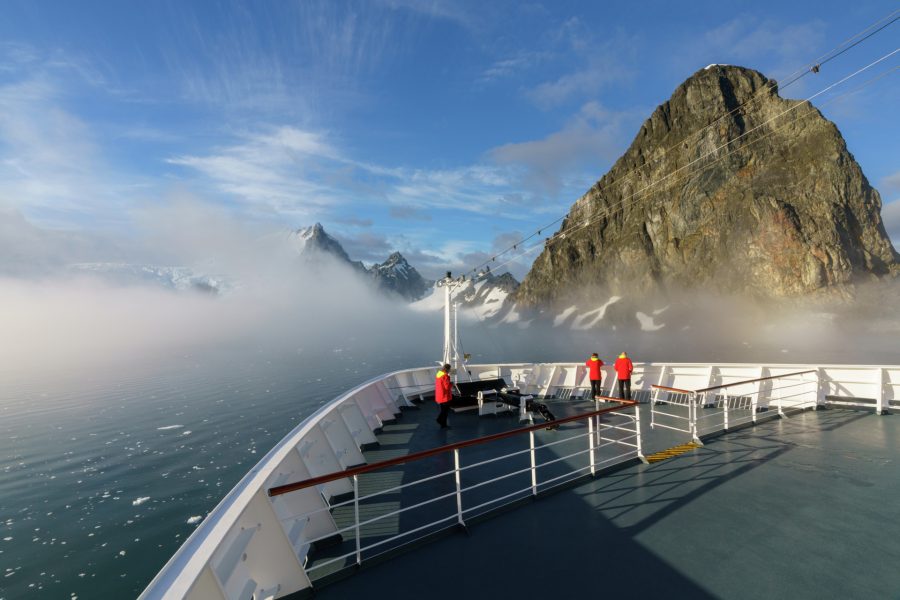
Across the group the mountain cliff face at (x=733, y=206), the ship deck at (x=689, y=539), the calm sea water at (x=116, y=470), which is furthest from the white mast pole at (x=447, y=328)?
the mountain cliff face at (x=733, y=206)

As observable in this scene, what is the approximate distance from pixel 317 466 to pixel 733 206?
426 ft

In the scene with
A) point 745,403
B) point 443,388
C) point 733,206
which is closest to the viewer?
point 443,388

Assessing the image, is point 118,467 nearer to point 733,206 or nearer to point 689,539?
point 689,539

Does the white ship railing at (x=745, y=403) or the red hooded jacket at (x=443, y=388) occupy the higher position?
the red hooded jacket at (x=443, y=388)

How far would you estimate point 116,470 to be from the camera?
1584 cm

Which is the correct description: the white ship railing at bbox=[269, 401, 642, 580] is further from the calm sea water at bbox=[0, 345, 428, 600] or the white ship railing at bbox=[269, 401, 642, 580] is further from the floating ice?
the floating ice

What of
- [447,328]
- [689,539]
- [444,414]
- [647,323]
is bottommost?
[689,539]

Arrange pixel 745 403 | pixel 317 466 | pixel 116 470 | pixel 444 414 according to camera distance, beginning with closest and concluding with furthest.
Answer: pixel 317 466, pixel 444 414, pixel 745 403, pixel 116 470

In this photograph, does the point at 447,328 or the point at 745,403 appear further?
the point at 447,328

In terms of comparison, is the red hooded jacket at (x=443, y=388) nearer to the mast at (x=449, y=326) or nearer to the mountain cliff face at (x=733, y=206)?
the mast at (x=449, y=326)

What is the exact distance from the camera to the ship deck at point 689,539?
3633 mm

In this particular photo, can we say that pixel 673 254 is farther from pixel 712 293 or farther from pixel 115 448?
pixel 115 448

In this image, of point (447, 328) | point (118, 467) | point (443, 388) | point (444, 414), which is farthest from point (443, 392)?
point (118, 467)

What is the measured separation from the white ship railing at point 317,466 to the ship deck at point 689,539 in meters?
0.55
